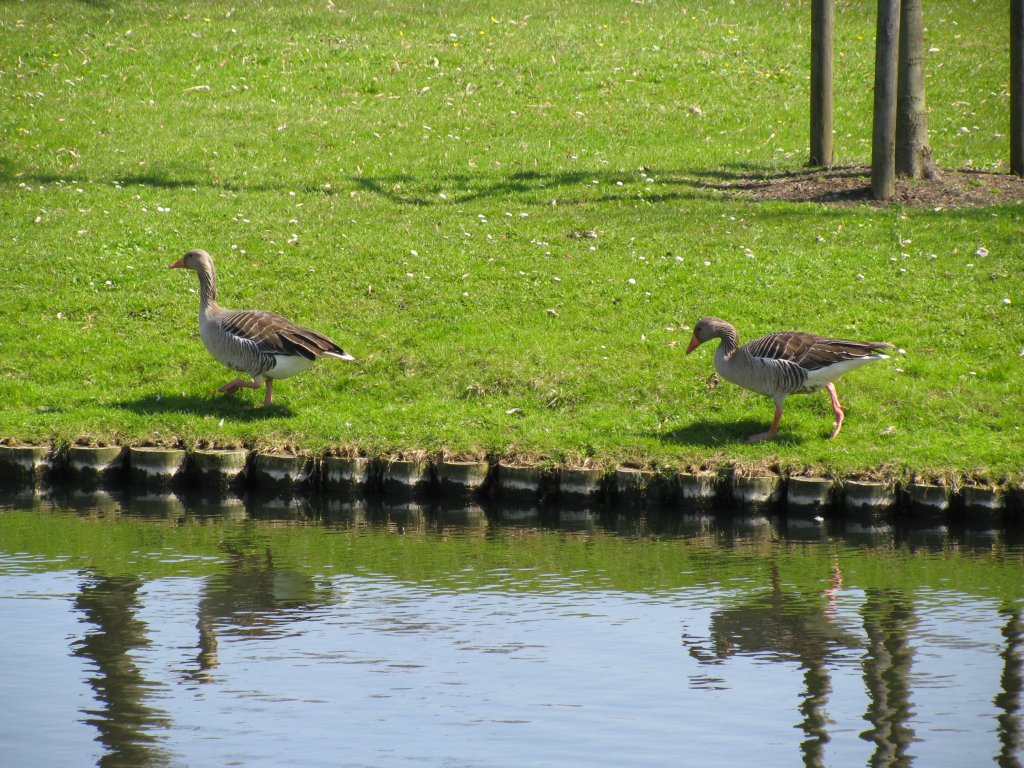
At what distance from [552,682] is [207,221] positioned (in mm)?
14165

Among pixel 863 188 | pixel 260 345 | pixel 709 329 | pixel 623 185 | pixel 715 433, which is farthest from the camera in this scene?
pixel 623 185

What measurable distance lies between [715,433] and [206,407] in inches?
251

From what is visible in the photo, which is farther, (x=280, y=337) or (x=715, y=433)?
(x=280, y=337)

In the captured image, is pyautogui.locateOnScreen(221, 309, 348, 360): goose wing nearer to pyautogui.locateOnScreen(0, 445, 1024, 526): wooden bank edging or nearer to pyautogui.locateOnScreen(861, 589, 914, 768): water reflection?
pyautogui.locateOnScreen(0, 445, 1024, 526): wooden bank edging

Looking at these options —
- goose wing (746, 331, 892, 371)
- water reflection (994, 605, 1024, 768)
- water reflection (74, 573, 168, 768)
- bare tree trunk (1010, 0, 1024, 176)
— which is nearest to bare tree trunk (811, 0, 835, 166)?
bare tree trunk (1010, 0, 1024, 176)

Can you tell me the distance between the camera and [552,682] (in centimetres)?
892

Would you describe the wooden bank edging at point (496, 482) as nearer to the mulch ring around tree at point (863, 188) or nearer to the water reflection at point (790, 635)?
the water reflection at point (790, 635)

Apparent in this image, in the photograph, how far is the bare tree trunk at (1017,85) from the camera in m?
21.6

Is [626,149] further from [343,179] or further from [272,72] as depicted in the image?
[272,72]

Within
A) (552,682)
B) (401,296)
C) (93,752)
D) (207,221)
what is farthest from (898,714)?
(207,221)

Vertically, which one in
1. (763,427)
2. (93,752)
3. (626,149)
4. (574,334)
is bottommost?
(93,752)

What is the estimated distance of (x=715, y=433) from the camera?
46.9 feet

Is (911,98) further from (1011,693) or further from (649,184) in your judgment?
(1011,693)

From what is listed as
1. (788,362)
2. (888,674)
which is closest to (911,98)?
(788,362)
